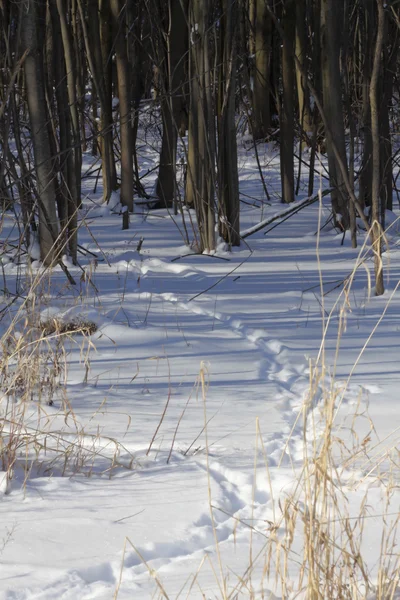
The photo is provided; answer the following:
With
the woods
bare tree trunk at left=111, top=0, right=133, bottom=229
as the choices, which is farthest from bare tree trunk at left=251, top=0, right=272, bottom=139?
bare tree trunk at left=111, top=0, right=133, bottom=229

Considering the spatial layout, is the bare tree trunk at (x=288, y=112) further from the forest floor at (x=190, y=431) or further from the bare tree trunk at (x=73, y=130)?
the forest floor at (x=190, y=431)

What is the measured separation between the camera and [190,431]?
10.2 feet

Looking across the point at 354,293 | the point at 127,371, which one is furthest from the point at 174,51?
the point at 127,371

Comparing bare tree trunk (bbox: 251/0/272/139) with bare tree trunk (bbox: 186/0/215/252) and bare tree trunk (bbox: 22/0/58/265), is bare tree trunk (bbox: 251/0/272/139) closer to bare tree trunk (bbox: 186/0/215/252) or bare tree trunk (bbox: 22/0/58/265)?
bare tree trunk (bbox: 186/0/215/252)

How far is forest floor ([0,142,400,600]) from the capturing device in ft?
6.56

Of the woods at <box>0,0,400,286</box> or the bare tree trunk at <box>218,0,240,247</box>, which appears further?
the bare tree trunk at <box>218,0,240,247</box>

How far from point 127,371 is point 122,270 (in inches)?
120

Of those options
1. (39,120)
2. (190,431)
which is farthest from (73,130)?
(190,431)

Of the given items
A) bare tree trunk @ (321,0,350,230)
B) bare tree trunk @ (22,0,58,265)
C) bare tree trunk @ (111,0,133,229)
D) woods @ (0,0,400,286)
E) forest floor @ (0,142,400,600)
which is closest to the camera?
forest floor @ (0,142,400,600)

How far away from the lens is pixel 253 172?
12.7 metres

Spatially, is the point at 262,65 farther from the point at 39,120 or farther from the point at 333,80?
the point at 39,120

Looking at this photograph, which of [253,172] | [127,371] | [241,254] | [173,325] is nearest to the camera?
[127,371]

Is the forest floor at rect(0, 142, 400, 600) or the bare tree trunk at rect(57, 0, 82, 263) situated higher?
the bare tree trunk at rect(57, 0, 82, 263)

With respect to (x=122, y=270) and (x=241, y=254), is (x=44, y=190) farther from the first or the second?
(x=241, y=254)
